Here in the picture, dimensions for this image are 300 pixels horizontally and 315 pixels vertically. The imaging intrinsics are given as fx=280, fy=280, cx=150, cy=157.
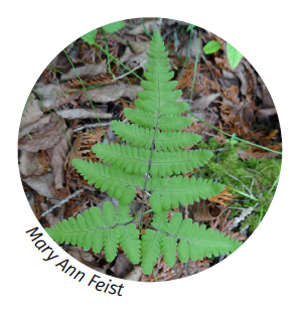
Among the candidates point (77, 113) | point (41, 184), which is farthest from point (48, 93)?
point (41, 184)

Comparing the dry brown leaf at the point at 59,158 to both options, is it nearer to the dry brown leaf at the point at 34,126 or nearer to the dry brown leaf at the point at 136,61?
the dry brown leaf at the point at 34,126

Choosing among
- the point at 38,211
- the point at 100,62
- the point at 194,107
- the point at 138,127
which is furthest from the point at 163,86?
the point at 38,211

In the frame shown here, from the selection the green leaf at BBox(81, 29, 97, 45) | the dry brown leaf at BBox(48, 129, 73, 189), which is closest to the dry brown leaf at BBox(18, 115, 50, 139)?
the dry brown leaf at BBox(48, 129, 73, 189)

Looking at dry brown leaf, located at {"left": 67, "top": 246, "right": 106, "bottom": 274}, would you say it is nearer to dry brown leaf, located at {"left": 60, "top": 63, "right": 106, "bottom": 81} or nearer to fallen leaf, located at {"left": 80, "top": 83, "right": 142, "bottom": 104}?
fallen leaf, located at {"left": 80, "top": 83, "right": 142, "bottom": 104}

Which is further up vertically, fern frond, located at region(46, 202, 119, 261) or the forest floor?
the forest floor

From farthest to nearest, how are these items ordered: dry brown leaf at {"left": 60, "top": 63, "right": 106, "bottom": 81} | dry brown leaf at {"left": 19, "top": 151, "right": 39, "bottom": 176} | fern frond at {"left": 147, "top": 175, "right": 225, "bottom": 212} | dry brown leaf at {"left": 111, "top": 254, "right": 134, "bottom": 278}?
dry brown leaf at {"left": 60, "top": 63, "right": 106, "bottom": 81}
dry brown leaf at {"left": 19, "top": 151, "right": 39, "bottom": 176}
dry brown leaf at {"left": 111, "top": 254, "right": 134, "bottom": 278}
fern frond at {"left": 147, "top": 175, "right": 225, "bottom": 212}

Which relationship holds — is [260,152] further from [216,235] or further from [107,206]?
[107,206]
